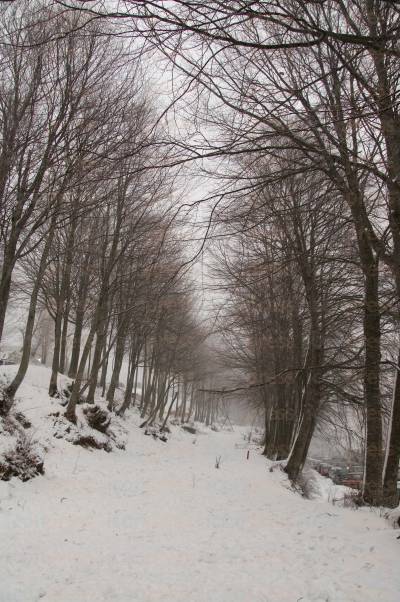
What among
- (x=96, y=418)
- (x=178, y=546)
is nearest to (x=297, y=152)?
(x=178, y=546)

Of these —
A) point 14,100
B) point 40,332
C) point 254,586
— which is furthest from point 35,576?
point 40,332

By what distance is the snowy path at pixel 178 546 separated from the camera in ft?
13.8

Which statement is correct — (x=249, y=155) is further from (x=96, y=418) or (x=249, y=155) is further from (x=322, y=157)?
(x=96, y=418)

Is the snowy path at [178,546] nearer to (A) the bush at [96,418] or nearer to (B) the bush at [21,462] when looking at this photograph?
(B) the bush at [21,462]

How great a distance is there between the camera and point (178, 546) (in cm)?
571

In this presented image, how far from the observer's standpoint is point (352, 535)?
598cm

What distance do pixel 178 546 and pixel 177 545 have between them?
0.17 feet

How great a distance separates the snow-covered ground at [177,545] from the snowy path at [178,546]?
0.01 metres

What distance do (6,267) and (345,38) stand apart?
25.1 ft

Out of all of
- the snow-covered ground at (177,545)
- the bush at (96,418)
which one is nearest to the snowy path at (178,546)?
the snow-covered ground at (177,545)

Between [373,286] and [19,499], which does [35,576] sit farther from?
[373,286]

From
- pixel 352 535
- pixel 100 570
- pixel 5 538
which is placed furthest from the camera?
pixel 352 535

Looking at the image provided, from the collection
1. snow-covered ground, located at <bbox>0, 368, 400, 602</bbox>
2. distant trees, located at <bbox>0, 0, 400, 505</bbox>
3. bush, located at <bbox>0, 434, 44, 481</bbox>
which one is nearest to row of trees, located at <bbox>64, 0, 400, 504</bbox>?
distant trees, located at <bbox>0, 0, 400, 505</bbox>

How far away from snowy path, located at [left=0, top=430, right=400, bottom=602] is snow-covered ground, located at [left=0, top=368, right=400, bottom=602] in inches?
0.5
